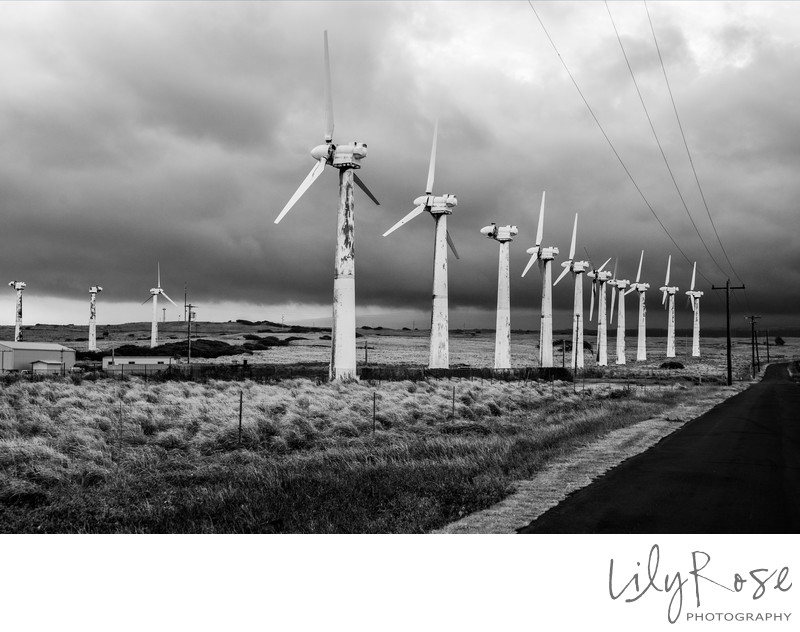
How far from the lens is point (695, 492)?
13.4m

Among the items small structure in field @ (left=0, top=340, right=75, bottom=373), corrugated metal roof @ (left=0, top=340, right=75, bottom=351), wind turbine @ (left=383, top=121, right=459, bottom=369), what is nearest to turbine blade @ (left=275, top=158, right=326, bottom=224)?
wind turbine @ (left=383, top=121, right=459, bottom=369)

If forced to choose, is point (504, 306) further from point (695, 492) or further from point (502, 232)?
point (695, 492)

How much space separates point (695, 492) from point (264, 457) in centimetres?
1081

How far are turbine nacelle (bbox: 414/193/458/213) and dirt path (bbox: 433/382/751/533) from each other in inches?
1163

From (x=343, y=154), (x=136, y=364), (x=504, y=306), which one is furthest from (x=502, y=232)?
(x=136, y=364)

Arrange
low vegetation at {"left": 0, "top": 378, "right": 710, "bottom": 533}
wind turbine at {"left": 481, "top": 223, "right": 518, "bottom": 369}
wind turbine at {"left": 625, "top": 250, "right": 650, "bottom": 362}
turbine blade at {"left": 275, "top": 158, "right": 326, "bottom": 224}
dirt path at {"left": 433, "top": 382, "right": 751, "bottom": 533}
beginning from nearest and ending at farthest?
dirt path at {"left": 433, "top": 382, "right": 751, "bottom": 533}
low vegetation at {"left": 0, "top": 378, "right": 710, "bottom": 533}
turbine blade at {"left": 275, "top": 158, "right": 326, "bottom": 224}
wind turbine at {"left": 481, "top": 223, "right": 518, "bottom": 369}
wind turbine at {"left": 625, "top": 250, "right": 650, "bottom": 362}

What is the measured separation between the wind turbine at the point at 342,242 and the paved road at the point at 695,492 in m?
20.6

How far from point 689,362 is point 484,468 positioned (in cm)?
11250

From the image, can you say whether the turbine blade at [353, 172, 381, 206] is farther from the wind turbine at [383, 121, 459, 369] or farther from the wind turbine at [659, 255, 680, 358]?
the wind turbine at [659, 255, 680, 358]

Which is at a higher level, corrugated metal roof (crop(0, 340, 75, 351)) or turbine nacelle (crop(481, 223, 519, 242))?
turbine nacelle (crop(481, 223, 519, 242))

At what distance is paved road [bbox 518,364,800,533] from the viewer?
10.6 m
